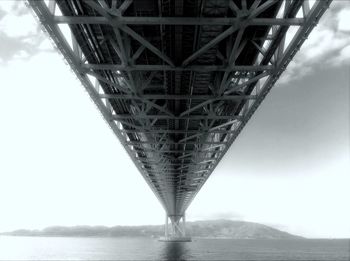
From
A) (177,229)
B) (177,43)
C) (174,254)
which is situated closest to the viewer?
(177,43)

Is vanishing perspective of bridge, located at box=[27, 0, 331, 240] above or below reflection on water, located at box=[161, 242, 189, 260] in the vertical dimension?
above

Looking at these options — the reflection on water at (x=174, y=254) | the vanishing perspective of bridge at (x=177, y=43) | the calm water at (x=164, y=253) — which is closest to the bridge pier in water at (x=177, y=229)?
the calm water at (x=164, y=253)

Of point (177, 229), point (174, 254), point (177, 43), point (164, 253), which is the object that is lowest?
point (174, 254)

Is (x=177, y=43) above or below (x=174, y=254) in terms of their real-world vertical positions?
above

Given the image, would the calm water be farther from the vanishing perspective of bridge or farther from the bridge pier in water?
the vanishing perspective of bridge

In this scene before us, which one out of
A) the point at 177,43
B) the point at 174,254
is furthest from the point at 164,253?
the point at 177,43

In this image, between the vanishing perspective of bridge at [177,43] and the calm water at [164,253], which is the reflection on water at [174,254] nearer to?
the calm water at [164,253]

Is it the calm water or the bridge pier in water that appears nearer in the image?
the calm water

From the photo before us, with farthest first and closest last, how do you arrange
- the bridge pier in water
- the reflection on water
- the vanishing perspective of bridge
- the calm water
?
the bridge pier in water
the calm water
the reflection on water
the vanishing perspective of bridge

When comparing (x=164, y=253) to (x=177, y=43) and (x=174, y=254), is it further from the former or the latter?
(x=177, y=43)

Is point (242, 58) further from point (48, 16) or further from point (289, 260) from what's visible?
point (289, 260)

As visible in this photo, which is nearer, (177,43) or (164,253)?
(177,43)


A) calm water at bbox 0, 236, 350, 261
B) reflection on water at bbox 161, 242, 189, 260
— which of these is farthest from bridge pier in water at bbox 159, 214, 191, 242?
reflection on water at bbox 161, 242, 189, 260

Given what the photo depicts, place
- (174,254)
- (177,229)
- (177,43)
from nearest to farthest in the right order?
1. (177,43)
2. (174,254)
3. (177,229)
